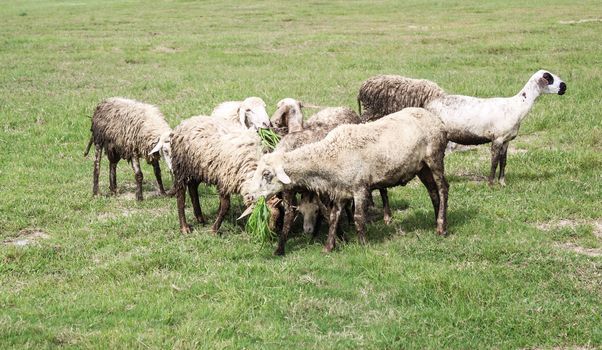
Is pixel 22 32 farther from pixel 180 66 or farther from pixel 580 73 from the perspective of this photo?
pixel 580 73

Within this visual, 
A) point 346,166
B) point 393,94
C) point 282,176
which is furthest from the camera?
point 393,94

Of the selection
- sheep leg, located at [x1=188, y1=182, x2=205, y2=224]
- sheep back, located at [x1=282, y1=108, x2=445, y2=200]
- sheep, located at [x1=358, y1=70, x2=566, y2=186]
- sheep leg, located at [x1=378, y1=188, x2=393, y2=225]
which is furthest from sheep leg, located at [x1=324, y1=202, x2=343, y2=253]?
sheep, located at [x1=358, y1=70, x2=566, y2=186]

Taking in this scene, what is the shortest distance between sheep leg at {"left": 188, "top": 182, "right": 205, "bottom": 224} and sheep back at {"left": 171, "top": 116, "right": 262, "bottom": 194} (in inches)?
7.1

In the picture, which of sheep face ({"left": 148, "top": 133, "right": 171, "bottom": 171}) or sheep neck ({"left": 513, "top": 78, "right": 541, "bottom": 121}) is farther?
sheep neck ({"left": 513, "top": 78, "right": 541, "bottom": 121})

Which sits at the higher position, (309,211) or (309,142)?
(309,142)

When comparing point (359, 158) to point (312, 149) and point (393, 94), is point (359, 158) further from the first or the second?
point (393, 94)

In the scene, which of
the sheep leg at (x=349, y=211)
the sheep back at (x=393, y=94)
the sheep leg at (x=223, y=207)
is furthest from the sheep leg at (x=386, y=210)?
the sheep back at (x=393, y=94)

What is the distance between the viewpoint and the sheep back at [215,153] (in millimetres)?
10258

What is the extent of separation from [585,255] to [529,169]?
14.4ft

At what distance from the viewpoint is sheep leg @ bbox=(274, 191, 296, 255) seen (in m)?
9.55

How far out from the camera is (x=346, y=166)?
9438 millimetres

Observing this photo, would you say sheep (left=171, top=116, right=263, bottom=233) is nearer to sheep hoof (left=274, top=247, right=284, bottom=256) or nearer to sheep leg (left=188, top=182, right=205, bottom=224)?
sheep leg (left=188, top=182, right=205, bottom=224)

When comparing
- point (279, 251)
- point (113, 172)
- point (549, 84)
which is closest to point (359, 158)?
point (279, 251)

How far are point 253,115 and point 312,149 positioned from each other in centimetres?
308
